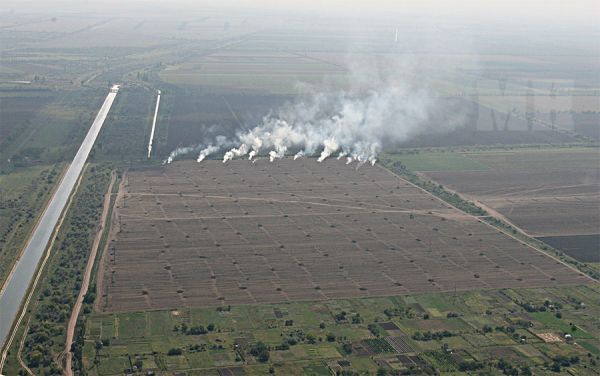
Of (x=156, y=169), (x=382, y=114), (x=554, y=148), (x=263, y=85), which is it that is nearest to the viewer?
(x=156, y=169)

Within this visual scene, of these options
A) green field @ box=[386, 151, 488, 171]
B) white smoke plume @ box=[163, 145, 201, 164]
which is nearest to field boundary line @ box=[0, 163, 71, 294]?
white smoke plume @ box=[163, 145, 201, 164]

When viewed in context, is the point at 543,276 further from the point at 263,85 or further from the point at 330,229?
the point at 263,85

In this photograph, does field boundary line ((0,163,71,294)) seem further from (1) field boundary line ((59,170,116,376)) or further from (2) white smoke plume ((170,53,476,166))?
(2) white smoke plume ((170,53,476,166))

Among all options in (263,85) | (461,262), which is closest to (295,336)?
(461,262)

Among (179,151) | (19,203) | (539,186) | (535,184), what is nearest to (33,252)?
(19,203)

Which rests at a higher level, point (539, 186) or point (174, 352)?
point (174, 352)

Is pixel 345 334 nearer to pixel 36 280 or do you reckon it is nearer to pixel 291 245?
pixel 291 245
